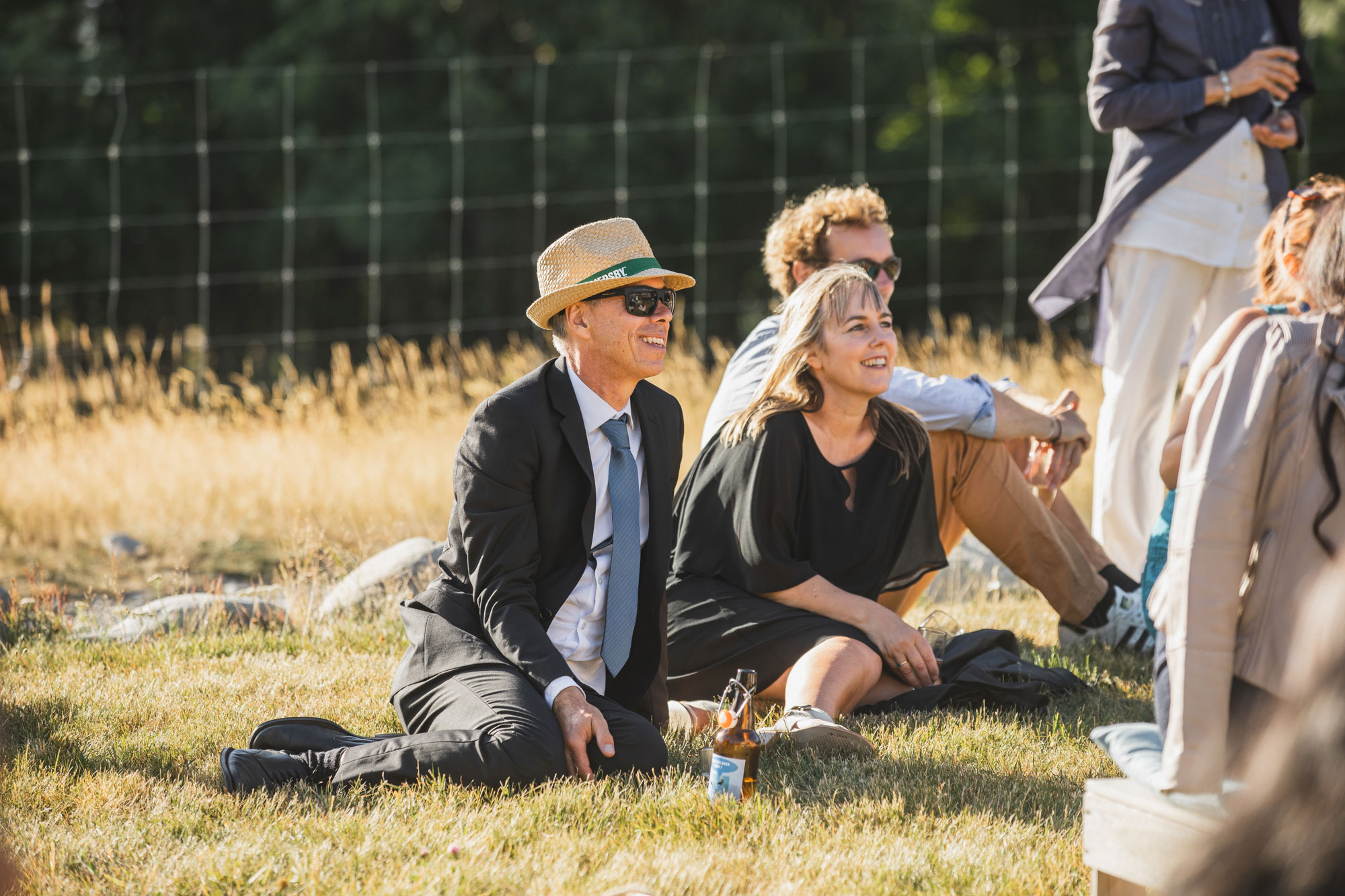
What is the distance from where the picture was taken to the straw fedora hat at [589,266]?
11.0 feet

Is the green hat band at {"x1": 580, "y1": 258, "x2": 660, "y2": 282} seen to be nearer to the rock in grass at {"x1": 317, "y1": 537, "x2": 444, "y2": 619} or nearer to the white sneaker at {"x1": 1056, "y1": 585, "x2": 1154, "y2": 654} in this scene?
the white sneaker at {"x1": 1056, "y1": 585, "x2": 1154, "y2": 654}

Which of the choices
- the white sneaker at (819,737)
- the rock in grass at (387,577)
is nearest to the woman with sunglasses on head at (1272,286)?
the white sneaker at (819,737)

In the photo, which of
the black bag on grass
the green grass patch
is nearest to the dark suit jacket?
the green grass patch

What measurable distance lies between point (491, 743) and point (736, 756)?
56cm

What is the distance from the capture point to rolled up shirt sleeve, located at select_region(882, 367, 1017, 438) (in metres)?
4.29

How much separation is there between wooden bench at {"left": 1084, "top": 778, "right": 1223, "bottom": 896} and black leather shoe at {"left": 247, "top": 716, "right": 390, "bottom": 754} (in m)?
1.71

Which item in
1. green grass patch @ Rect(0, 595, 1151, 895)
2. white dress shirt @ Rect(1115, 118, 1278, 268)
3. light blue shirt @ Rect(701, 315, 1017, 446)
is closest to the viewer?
green grass patch @ Rect(0, 595, 1151, 895)

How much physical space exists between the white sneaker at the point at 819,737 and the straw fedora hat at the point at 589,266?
3.70ft

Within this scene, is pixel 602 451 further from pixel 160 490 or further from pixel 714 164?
pixel 714 164

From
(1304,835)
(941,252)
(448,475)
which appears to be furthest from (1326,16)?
(1304,835)

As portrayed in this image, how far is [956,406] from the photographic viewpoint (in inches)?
169

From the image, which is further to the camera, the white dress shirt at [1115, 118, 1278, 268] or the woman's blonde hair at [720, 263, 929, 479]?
the white dress shirt at [1115, 118, 1278, 268]

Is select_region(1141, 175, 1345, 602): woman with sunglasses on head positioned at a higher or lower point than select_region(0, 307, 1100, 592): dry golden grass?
higher

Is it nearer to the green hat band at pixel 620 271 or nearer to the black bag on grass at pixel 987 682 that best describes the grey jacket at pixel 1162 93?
the black bag on grass at pixel 987 682
